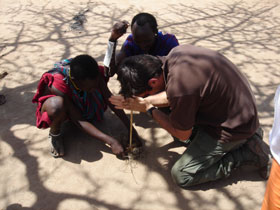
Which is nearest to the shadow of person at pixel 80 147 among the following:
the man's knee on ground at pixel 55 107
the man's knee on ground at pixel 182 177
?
the man's knee on ground at pixel 55 107

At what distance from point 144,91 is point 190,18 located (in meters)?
3.74

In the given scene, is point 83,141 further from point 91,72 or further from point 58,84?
point 91,72

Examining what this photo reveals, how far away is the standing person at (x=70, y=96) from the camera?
6.95 ft

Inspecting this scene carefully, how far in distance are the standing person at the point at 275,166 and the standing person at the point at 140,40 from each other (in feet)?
5.06

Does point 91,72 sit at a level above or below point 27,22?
above

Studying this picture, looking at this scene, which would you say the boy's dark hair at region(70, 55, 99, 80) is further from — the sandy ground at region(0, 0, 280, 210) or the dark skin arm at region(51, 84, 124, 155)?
the sandy ground at region(0, 0, 280, 210)

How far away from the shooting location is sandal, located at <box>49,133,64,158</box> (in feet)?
7.66

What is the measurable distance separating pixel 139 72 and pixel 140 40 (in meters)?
0.79

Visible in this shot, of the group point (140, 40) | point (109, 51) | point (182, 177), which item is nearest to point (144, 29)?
point (140, 40)

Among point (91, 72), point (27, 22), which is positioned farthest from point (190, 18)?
point (91, 72)

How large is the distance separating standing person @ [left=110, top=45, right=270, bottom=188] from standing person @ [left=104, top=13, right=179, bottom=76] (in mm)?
635

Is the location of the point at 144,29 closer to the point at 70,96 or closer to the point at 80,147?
the point at 70,96

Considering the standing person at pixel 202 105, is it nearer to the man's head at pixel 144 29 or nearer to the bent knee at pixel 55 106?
the bent knee at pixel 55 106

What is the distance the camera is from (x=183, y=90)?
1680mm
